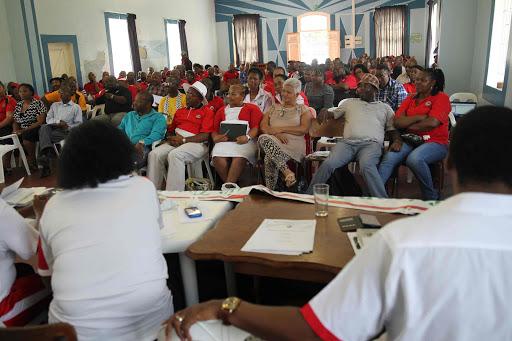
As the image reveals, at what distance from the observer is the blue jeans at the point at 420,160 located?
10.4 feet

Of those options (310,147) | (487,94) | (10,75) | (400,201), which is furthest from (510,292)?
(10,75)

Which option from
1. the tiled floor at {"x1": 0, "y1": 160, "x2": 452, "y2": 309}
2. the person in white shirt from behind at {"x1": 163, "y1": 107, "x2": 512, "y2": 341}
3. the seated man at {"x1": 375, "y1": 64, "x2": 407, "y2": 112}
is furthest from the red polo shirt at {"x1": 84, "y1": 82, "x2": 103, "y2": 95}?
the person in white shirt from behind at {"x1": 163, "y1": 107, "x2": 512, "y2": 341}

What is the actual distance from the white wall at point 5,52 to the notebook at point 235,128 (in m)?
5.92

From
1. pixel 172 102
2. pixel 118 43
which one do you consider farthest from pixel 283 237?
pixel 118 43

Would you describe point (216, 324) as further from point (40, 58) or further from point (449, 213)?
point (40, 58)

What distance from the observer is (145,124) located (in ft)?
13.7

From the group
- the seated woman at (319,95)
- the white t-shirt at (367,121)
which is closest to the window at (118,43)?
the seated woman at (319,95)

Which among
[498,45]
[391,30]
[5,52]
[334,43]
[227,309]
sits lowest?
[227,309]

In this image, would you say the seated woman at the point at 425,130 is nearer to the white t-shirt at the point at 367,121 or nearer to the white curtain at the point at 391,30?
the white t-shirt at the point at 367,121

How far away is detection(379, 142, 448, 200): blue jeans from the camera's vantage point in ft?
10.4

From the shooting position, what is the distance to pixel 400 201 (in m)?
2.00

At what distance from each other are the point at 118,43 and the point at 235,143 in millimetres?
8179

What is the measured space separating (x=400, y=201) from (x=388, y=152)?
4.75 ft

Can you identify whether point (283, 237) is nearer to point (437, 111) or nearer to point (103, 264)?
point (103, 264)
